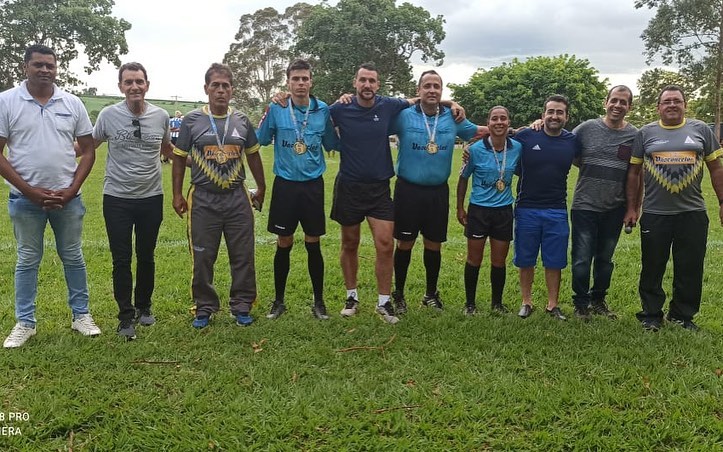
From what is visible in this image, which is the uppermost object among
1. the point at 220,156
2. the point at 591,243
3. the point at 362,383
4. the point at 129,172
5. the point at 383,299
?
the point at 220,156

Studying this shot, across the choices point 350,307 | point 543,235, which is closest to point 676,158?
A: point 543,235

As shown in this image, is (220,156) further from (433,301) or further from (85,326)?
(433,301)

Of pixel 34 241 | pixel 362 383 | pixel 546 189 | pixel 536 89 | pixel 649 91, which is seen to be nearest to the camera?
pixel 362 383

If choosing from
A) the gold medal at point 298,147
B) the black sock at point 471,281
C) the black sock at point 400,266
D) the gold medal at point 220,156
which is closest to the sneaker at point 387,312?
the black sock at point 400,266

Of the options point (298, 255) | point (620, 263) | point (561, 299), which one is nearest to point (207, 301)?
point (298, 255)

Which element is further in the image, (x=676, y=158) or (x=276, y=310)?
(x=276, y=310)

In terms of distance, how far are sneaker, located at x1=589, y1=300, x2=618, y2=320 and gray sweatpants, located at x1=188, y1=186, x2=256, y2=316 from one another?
3180 mm

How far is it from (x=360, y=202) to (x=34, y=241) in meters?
2.58

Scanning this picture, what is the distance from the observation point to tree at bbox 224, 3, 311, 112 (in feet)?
170

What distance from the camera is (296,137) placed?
190 inches

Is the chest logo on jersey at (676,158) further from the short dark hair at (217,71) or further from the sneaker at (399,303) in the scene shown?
the short dark hair at (217,71)

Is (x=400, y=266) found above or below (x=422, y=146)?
below

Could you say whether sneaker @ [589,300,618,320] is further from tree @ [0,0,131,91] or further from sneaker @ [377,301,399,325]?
tree @ [0,0,131,91]

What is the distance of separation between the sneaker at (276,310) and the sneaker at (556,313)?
2450mm
